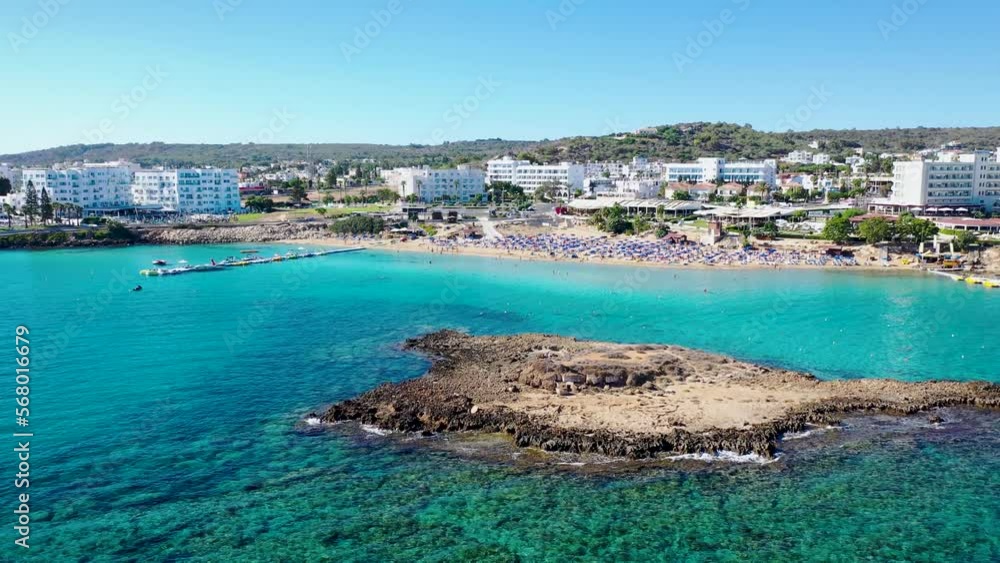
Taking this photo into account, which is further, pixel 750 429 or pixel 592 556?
pixel 750 429

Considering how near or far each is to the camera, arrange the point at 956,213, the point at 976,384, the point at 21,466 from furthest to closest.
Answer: the point at 956,213 → the point at 976,384 → the point at 21,466

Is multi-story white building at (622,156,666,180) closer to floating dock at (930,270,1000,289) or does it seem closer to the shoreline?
the shoreline

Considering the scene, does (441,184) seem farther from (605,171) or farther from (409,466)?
(409,466)

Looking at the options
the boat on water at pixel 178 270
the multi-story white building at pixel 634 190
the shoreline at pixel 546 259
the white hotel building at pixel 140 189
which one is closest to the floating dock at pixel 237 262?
the boat on water at pixel 178 270

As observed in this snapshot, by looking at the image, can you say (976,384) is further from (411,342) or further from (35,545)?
(35,545)

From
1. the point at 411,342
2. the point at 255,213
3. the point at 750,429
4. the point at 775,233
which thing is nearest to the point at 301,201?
the point at 255,213

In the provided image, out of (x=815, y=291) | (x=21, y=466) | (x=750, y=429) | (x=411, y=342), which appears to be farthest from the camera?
(x=815, y=291)

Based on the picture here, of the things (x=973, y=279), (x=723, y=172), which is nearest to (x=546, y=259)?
(x=973, y=279)
